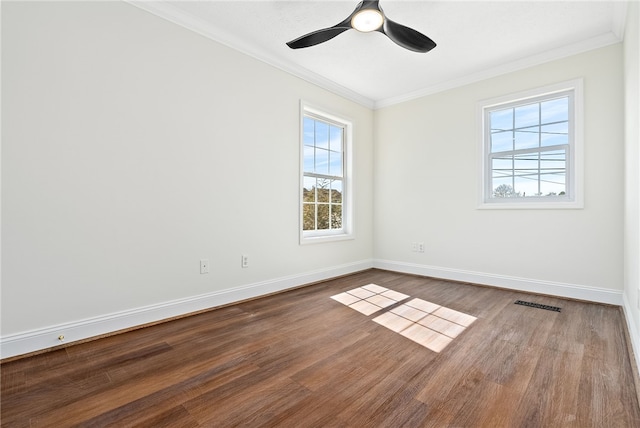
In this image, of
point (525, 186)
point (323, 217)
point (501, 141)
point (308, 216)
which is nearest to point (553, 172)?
point (525, 186)

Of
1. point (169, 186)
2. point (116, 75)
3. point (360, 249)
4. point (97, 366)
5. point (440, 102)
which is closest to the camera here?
point (97, 366)

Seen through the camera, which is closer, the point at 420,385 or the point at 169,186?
the point at 420,385

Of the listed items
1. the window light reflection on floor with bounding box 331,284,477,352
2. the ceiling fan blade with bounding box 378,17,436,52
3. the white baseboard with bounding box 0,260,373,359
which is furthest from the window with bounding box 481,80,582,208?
the white baseboard with bounding box 0,260,373,359

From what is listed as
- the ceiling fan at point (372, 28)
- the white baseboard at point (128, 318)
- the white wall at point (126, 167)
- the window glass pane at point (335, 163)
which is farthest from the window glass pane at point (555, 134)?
the white baseboard at point (128, 318)

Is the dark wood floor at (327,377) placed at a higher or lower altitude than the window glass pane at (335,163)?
lower

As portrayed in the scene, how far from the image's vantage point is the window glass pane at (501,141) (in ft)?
11.7

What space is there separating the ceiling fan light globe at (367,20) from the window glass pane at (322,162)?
185cm

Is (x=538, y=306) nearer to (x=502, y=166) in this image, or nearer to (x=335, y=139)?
(x=502, y=166)

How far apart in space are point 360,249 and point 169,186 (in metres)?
2.86

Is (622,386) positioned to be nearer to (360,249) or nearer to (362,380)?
(362,380)

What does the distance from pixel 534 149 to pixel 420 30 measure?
1.85 meters

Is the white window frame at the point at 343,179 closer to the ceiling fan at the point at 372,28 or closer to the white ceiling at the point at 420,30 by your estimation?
the white ceiling at the point at 420,30

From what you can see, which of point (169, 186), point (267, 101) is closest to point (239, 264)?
point (169, 186)

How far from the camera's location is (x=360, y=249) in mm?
4531
